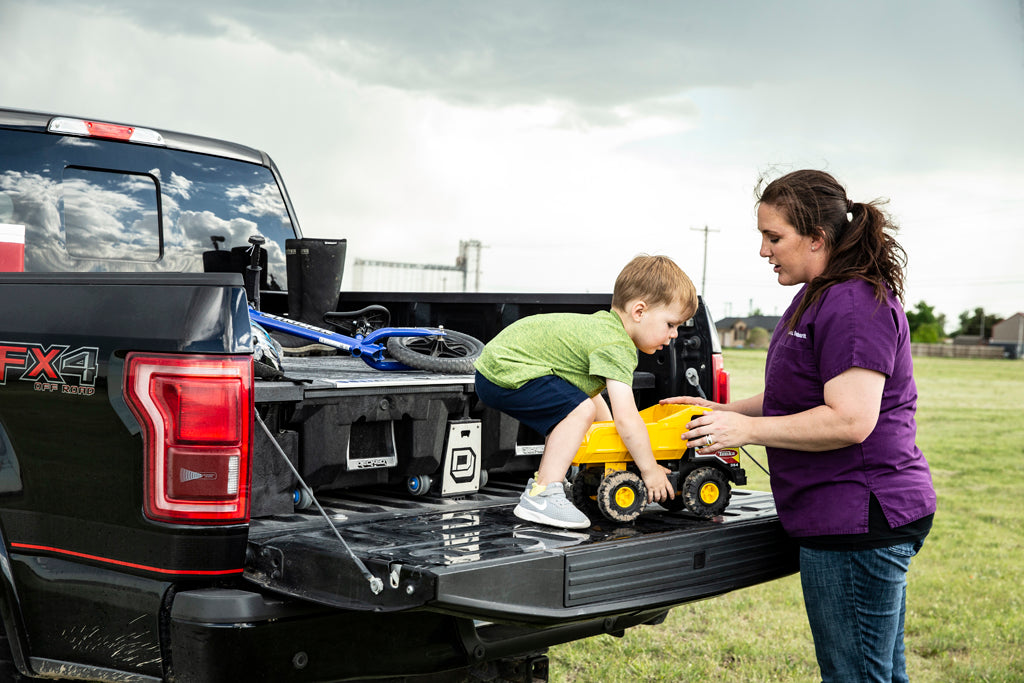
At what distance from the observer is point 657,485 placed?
332 cm

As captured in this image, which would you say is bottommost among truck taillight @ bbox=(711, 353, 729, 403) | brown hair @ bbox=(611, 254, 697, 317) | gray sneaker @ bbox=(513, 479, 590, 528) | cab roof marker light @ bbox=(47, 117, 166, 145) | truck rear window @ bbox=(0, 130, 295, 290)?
gray sneaker @ bbox=(513, 479, 590, 528)

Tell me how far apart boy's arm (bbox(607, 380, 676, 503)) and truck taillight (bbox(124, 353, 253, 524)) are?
45.4 inches

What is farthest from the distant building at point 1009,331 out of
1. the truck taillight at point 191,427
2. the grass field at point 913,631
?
the truck taillight at point 191,427

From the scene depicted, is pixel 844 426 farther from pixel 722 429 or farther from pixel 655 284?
pixel 655 284

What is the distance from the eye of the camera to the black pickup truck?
258 centimetres

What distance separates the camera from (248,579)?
106 inches

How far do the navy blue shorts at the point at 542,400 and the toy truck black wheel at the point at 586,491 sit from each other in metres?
0.19

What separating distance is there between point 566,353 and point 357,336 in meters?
1.54

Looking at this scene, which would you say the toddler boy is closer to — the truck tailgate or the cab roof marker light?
the truck tailgate

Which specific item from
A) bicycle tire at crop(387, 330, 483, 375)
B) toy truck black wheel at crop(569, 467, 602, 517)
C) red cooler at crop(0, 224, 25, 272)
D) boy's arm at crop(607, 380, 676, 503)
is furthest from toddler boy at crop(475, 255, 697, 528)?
red cooler at crop(0, 224, 25, 272)

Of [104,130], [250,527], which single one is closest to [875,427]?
[250,527]

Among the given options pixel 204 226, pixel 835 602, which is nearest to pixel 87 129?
pixel 204 226

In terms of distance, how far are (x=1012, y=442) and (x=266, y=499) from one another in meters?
16.1

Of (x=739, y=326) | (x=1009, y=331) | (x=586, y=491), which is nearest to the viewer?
(x=586, y=491)
